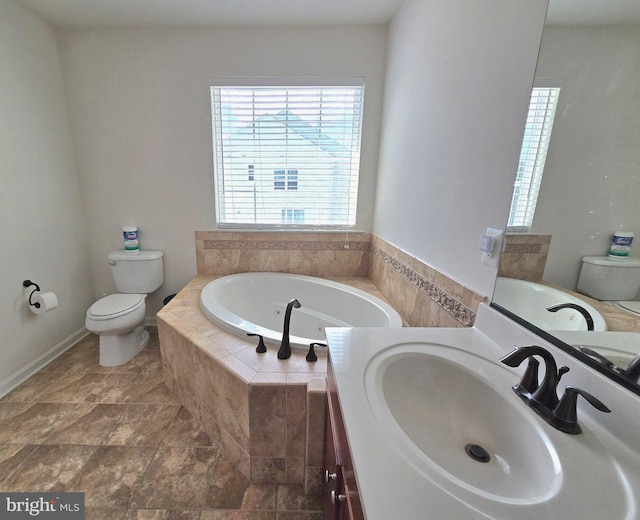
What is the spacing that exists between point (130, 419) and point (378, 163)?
246 centimetres

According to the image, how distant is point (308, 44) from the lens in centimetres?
200

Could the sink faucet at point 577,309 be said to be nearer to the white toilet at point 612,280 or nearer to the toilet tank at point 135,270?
the white toilet at point 612,280

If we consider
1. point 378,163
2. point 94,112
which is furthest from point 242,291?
point 94,112

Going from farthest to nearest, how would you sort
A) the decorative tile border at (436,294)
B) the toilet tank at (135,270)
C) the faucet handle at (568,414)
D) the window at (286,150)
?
the toilet tank at (135,270) → the window at (286,150) → the decorative tile border at (436,294) → the faucet handle at (568,414)

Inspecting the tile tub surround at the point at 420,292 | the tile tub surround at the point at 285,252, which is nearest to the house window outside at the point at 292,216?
the tile tub surround at the point at 285,252

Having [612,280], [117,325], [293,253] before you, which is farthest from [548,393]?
[117,325]

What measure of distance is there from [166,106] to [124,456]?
237 cm

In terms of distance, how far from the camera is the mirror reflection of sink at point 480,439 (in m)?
0.45

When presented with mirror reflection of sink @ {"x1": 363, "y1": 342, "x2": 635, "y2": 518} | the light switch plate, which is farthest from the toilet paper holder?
the light switch plate

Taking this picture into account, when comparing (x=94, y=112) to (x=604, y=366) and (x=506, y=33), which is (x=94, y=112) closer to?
(x=506, y=33)

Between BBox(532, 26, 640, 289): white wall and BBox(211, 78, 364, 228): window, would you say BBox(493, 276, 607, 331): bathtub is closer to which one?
BBox(532, 26, 640, 289): white wall

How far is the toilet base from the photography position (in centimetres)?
202

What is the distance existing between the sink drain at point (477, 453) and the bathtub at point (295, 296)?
1.13 meters

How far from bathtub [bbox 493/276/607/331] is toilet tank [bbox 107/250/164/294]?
8.08 ft
